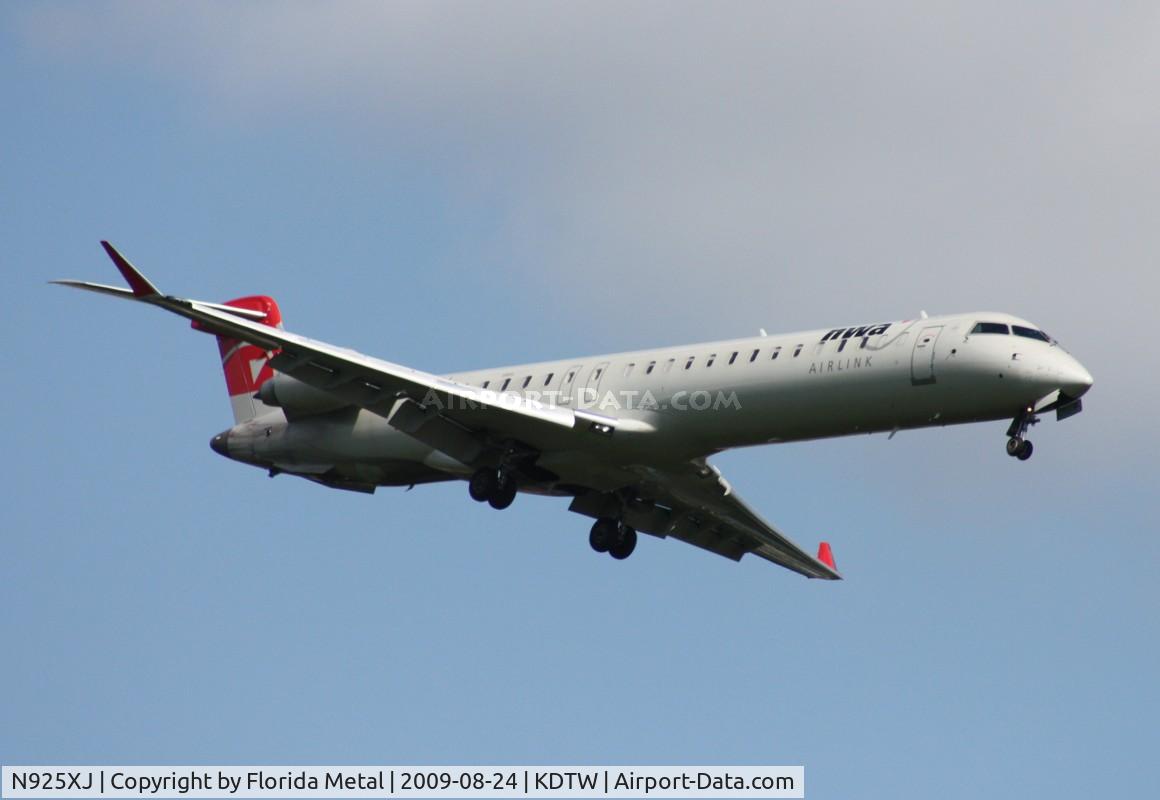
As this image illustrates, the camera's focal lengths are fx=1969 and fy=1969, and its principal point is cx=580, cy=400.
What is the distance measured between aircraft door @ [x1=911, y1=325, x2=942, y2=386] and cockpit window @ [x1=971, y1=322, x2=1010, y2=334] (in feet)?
1.94

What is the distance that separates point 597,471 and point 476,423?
2.43m

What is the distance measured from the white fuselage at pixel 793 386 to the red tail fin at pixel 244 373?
16.8 ft

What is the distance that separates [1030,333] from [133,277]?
14.4 m

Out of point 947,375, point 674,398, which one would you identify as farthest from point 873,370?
point 674,398

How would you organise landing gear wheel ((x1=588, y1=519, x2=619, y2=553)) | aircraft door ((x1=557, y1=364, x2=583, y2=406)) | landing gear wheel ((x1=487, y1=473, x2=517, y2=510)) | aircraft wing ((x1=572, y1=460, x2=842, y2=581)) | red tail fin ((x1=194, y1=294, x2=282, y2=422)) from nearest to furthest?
1. landing gear wheel ((x1=487, y1=473, x2=517, y2=510))
2. aircraft door ((x1=557, y1=364, x2=583, y2=406))
3. aircraft wing ((x1=572, y1=460, x2=842, y2=581))
4. landing gear wheel ((x1=588, y1=519, x2=619, y2=553))
5. red tail fin ((x1=194, y1=294, x2=282, y2=422))

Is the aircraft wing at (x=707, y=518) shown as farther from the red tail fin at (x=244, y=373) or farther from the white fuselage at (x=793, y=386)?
the red tail fin at (x=244, y=373)

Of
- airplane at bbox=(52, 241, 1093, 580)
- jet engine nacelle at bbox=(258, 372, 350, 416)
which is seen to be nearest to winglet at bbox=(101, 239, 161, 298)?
airplane at bbox=(52, 241, 1093, 580)

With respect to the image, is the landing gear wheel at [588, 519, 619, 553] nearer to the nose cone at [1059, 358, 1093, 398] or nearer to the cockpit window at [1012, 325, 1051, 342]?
the cockpit window at [1012, 325, 1051, 342]

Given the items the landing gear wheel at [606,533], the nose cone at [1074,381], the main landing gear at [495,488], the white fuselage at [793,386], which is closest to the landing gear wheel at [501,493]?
the main landing gear at [495,488]

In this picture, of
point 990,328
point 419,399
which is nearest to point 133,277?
point 419,399

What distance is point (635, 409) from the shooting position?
33.8m

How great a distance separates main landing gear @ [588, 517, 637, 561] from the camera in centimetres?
3784

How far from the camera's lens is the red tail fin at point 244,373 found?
40.0m

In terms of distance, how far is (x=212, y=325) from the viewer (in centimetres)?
3244
